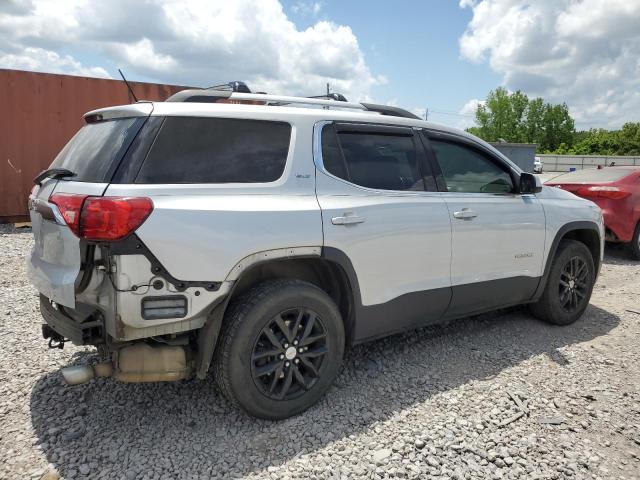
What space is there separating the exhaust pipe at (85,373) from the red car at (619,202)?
6.81 m

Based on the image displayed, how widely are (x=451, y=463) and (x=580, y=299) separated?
2.85 meters

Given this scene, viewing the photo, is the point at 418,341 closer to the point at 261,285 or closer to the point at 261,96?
the point at 261,285

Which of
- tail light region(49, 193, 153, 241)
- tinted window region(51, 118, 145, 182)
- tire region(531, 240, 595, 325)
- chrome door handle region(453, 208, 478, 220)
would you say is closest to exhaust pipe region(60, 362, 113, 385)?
tail light region(49, 193, 153, 241)

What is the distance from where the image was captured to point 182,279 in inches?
98.1

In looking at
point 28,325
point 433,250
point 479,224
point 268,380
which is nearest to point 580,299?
point 479,224

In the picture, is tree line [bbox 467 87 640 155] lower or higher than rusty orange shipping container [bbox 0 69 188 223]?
higher

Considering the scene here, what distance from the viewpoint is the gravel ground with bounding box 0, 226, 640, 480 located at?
2.57 metres

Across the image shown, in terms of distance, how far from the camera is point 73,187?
2.63 meters

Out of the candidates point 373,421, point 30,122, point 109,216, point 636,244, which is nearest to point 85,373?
point 109,216

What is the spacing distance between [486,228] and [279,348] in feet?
6.32

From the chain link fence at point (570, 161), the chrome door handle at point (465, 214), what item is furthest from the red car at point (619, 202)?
the chain link fence at point (570, 161)

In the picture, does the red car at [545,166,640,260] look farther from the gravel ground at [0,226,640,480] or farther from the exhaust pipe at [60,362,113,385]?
the exhaust pipe at [60,362,113,385]

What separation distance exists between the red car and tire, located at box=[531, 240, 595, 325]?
10.2 feet

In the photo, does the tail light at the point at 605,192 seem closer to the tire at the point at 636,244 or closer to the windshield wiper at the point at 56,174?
the tire at the point at 636,244
